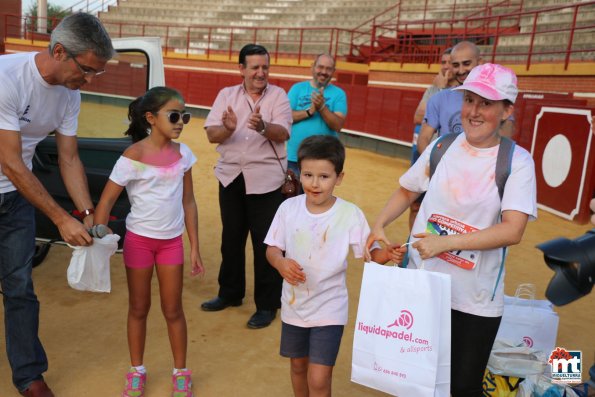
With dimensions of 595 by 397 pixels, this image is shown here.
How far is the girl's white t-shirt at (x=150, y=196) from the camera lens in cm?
292

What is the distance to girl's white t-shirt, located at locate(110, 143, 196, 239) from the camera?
9.59 ft

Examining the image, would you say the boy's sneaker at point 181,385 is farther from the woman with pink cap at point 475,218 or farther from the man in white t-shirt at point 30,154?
the woman with pink cap at point 475,218

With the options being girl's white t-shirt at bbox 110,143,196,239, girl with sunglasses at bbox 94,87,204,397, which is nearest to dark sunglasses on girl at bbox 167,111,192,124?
girl with sunglasses at bbox 94,87,204,397

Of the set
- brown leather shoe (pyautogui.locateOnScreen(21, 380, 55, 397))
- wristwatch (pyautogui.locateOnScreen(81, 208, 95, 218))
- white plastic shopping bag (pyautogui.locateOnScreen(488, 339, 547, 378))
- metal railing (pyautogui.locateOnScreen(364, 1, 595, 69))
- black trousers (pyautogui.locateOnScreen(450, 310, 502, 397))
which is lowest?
brown leather shoe (pyautogui.locateOnScreen(21, 380, 55, 397))

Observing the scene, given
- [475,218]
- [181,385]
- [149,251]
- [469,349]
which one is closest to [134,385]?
[181,385]

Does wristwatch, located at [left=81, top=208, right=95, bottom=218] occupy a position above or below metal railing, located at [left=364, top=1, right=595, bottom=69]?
below

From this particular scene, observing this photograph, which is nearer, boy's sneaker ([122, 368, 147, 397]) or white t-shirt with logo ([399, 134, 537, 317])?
white t-shirt with logo ([399, 134, 537, 317])

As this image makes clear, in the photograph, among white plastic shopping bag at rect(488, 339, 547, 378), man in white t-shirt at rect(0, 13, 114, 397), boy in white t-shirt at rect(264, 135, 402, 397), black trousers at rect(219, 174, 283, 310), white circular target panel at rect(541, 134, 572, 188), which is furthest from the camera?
white circular target panel at rect(541, 134, 572, 188)

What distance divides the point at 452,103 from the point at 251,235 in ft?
5.08

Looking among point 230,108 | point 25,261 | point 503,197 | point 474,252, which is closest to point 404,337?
point 474,252

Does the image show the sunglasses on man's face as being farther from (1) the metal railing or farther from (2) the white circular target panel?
(1) the metal railing

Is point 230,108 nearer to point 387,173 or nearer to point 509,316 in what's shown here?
point 509,316

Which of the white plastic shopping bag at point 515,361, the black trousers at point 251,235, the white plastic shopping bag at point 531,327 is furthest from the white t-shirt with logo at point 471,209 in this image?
the black trousers at point 251,235

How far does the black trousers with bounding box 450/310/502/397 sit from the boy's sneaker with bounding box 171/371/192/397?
51.7 inches
